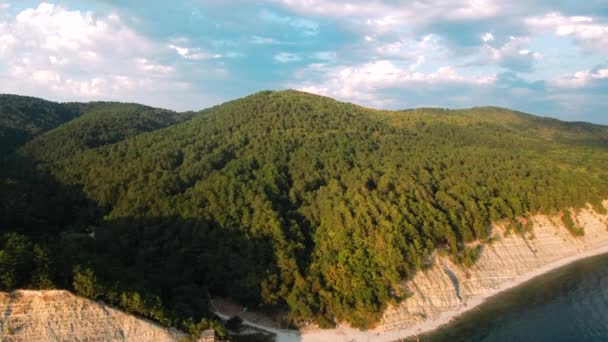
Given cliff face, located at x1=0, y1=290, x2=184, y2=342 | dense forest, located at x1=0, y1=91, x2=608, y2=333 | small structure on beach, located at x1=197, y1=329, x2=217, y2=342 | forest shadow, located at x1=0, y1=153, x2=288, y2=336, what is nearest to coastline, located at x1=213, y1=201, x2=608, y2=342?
dense forest, located at x1=0, y1=91, x2=608, y2=333

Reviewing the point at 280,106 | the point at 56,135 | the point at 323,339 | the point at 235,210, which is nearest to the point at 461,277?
the point at 323,339

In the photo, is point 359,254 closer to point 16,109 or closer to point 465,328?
point 465,328

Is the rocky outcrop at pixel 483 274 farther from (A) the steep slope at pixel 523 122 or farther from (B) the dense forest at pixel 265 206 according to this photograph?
(A) the steep slope at pixel 523 122

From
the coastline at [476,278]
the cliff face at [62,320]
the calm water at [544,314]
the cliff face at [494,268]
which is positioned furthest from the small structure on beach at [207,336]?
the calm water at [544,314]

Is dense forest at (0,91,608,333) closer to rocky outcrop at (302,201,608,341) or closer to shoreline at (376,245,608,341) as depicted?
rocky outcrop at (302,201,608,341)

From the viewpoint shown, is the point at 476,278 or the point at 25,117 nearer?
the point at 476,278

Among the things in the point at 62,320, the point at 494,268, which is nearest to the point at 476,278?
the point at 494,268

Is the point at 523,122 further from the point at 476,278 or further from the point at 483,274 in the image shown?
the point at 476,278
